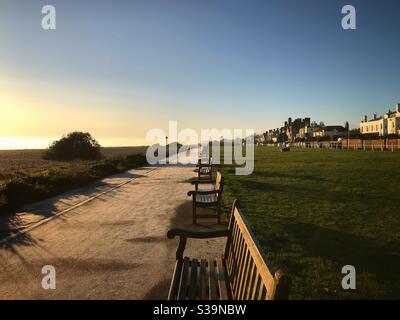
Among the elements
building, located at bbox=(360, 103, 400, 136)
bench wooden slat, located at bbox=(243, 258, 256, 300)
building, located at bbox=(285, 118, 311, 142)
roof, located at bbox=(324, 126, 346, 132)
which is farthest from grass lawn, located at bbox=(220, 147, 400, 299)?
building, located at bbox=(285, 118, 311, 142)

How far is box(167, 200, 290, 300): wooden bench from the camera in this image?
2350mm

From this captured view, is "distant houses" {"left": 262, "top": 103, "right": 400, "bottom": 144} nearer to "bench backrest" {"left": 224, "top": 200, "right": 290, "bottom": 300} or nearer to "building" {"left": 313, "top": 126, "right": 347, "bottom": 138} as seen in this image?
"building" {"left": 313, "top": 126, "right": 347, "bottom": 138}

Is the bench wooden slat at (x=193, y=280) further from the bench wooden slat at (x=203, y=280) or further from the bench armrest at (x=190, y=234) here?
the bench armrest at (x=190, y=234)

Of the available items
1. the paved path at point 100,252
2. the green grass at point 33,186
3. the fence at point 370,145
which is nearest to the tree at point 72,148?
the green grass at point 33,186

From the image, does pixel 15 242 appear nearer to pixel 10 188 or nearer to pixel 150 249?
pixel 150 249

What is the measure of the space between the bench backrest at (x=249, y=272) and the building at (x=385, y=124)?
83.0m

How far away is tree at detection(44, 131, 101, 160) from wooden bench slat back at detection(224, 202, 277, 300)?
167 ft

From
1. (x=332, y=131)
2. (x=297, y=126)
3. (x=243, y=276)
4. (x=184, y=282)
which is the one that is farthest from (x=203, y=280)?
(x=297, y=126)

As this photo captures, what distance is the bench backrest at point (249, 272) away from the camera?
203cm

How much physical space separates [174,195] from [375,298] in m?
9.49

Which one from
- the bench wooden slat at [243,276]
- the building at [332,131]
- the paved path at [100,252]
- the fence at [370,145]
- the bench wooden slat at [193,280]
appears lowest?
the paved path at [100,252]

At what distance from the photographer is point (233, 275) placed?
402 centimetres

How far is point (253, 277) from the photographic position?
2891 millimetres

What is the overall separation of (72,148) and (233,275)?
51.9 metres
